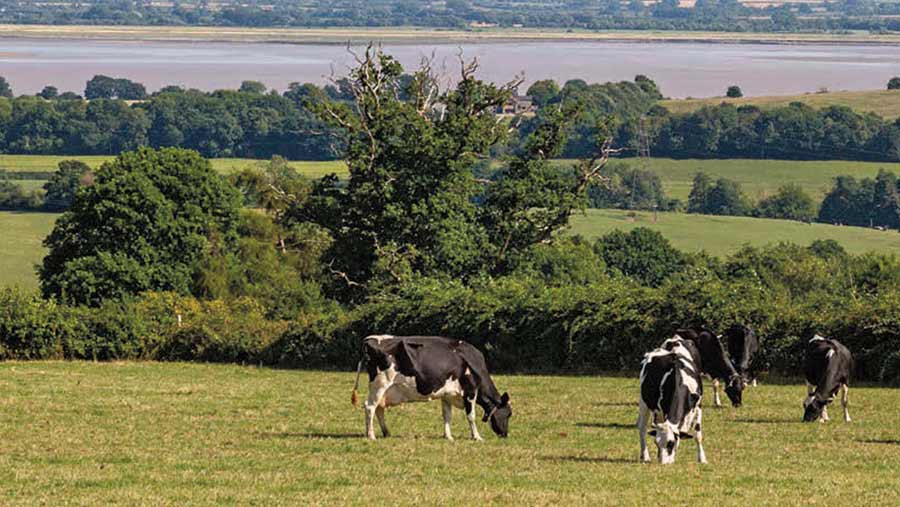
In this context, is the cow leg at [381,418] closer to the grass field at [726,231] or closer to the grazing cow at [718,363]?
the grazing cow at [718,363]

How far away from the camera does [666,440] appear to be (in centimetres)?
1839

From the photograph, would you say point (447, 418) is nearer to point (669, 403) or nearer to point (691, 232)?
point (669, 403)

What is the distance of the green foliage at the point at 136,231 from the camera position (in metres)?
54.0

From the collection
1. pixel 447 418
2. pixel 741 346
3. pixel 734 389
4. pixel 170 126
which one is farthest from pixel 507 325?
pixel 170 126

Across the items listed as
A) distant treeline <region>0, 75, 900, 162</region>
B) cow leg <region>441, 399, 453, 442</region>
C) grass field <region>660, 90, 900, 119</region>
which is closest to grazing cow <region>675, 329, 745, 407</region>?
cow leg <region>441, 399, 453, 442</region>

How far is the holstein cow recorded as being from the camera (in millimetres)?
20891

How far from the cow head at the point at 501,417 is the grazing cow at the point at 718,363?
4040mm

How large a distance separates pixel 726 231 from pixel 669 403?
97809mm

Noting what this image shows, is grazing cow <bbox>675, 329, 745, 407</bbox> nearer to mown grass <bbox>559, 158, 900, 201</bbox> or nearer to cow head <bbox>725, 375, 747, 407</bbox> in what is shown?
cow head <bbox>725, 375, 747, 407</bbox>

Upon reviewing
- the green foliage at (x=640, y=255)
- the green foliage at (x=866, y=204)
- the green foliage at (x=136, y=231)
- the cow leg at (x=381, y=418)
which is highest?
the cow leg at (x=381, y=418)

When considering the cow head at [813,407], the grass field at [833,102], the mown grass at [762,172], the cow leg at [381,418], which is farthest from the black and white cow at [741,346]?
the grass field at [833,102]

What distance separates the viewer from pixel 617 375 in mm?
34906

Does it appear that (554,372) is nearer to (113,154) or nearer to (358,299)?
(358,299)

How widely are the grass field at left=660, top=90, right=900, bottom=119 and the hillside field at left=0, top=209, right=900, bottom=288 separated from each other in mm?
56018
